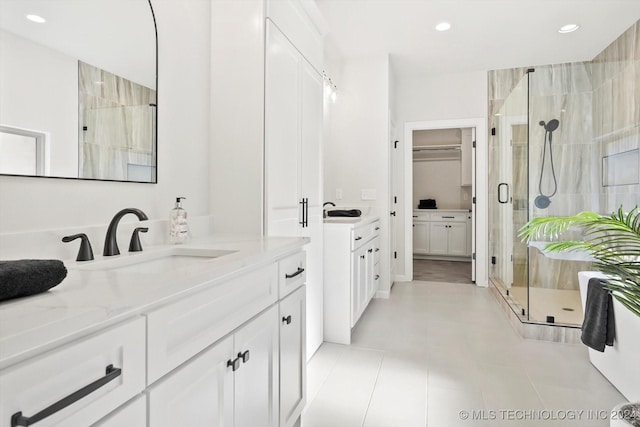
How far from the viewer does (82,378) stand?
0.60 m

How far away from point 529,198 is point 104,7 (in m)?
3.42

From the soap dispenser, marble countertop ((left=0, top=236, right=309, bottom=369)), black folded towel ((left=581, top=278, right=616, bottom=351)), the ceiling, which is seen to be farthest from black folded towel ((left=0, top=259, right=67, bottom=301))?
the ceiling

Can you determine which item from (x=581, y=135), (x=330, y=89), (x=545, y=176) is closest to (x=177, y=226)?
(x=330, y=89)

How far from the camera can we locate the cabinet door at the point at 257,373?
3.67 feet

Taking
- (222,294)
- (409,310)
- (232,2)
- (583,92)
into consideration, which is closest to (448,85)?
(583,92)

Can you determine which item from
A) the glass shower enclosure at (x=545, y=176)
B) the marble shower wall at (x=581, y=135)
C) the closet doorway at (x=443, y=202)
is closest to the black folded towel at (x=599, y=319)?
the glass shower enclosure at (x=545, y=176)

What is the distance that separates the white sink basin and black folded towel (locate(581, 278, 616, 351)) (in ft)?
7.34

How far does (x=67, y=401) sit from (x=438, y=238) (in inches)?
259

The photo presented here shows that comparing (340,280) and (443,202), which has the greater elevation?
(443,202)

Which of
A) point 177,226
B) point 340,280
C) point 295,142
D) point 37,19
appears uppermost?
point 37,19

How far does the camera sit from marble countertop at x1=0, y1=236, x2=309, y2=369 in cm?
51

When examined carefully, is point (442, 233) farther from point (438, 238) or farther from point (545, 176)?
point (545, 176)

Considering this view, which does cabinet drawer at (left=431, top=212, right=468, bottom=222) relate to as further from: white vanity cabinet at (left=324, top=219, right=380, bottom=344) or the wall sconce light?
white vanity cabinet at (left=324, top=219, right=380, bottom=344)

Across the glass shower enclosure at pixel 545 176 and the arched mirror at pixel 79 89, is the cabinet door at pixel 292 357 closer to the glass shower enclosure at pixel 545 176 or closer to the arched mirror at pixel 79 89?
the arched mirror at pixel 79 89
